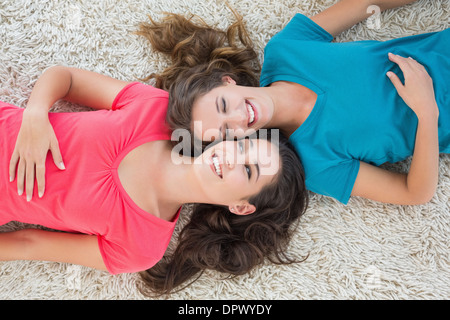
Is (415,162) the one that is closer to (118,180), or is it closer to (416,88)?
(416,88)

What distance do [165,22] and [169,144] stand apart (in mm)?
468

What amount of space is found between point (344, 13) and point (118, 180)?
0.95 m

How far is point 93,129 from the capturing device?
3.74ft

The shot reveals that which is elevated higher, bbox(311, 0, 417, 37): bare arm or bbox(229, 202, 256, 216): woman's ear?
bbox(311, 0, 417, 37): bare arm

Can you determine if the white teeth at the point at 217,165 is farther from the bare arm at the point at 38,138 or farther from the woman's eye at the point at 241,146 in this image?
the bare arm at the point at 38,138

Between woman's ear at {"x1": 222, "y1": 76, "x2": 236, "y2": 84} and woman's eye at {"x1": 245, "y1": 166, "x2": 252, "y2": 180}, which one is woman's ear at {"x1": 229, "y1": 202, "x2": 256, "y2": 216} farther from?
woman's ear at {"x1": 222, "y1": 76, "x2": 236, "y2": 84}

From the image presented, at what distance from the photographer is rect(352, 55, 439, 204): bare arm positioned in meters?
1.15

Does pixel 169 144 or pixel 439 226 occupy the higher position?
pixel 169 144

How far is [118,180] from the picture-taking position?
114 centimetres

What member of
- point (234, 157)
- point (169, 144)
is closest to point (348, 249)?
point (234, 157)

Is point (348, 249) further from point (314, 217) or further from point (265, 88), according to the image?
point (265, 88)

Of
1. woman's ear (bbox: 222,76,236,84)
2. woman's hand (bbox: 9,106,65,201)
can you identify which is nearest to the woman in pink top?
woman's hand (bbox: 9,106,65,201)
